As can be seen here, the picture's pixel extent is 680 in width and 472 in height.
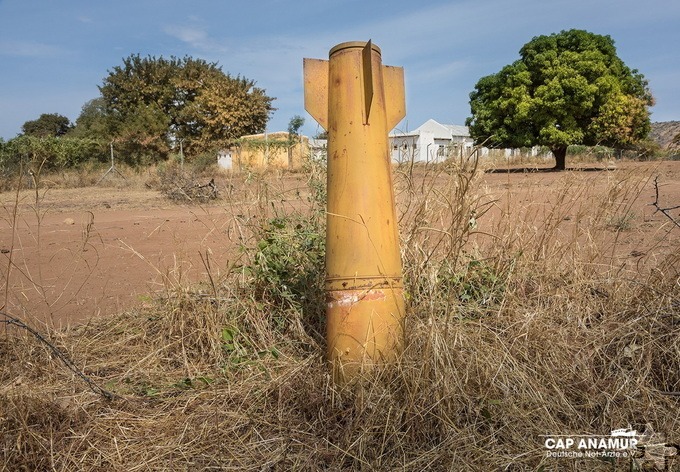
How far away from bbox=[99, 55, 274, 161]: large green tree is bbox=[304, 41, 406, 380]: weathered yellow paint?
85.7 feet

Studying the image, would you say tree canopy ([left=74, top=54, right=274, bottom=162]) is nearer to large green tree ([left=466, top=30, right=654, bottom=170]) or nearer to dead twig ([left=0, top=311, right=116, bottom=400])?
large green tree ([left=466, top=30, right=654, bottom=170])

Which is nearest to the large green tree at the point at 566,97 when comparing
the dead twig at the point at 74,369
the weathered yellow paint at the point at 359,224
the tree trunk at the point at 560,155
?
the tree trunk at the point at 560,155

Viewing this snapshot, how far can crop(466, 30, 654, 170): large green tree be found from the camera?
2091 centimetres

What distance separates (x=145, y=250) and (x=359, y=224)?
3.75 m

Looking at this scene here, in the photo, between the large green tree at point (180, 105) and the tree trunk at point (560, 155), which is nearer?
the tree trunk at point (560, 155)

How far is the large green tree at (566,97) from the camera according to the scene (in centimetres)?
2091

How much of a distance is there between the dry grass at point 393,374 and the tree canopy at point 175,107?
2526 centimetres

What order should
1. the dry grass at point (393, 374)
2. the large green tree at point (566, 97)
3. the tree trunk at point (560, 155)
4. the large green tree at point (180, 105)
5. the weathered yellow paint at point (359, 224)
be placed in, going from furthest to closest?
the large green tree at point (180, 105) < the tree trunk at point (560, 155) < the large green tree at point (566, 97) < the weathered yellow paint at point (359, 224) < the dry grass at point (393, 374)

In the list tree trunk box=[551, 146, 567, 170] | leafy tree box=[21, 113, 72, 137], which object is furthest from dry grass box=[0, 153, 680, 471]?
leafy tree box=[21, 113, 72, 137]

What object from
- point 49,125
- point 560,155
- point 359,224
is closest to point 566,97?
point 560,155

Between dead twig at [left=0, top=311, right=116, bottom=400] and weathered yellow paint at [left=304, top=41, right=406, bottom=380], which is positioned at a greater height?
weathered yellow paint at [left=304, top=41, right=406, bottom=380]

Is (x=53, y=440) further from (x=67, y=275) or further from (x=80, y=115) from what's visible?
(x=80, y=115)

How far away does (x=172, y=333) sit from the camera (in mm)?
2676

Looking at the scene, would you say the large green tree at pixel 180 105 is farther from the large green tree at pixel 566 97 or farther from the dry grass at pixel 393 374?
the dry grass at pixel 393 374
